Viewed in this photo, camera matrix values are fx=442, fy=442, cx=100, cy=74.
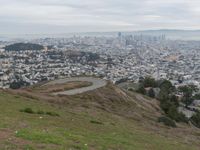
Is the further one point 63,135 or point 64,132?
point 64,132

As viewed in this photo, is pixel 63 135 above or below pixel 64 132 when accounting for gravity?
above

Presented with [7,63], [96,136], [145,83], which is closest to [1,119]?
[96,136]

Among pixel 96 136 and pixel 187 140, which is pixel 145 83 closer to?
pixel 187 140

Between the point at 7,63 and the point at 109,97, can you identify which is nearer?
the point at 109,97

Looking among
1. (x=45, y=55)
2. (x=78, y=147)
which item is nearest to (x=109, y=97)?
(x=78, y=147)

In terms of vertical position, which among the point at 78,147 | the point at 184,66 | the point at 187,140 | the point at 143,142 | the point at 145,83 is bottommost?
the point at 184,66

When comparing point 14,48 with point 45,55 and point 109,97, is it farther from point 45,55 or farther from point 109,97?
point 109,97

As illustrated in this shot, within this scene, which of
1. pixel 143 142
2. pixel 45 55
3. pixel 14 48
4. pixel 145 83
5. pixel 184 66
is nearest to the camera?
pixel 143 142

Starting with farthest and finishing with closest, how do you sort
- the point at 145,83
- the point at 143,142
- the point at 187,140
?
the point at 145,83 < the point at 187,140 < the point at 143,142

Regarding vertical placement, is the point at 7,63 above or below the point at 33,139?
below
